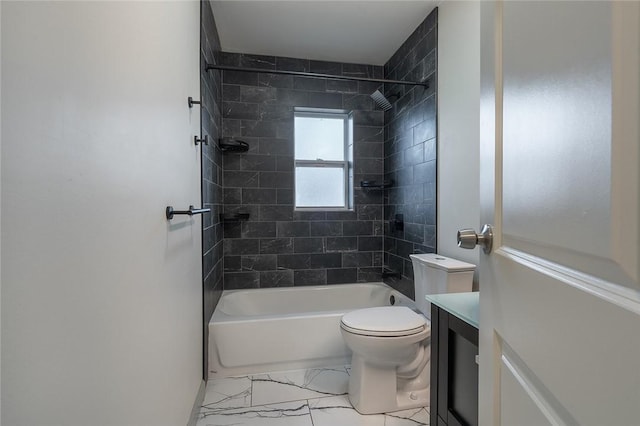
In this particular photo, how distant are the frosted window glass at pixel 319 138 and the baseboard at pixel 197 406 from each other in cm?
207

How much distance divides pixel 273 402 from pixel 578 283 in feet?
6.13

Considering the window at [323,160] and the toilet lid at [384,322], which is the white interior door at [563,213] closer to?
the toilet lid at [384,322]

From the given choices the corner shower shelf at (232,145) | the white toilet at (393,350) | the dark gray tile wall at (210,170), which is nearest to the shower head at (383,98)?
the corner shower shelf at (232,145)

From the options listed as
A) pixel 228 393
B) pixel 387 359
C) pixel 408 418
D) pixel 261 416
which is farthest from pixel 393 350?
pixel 228 393

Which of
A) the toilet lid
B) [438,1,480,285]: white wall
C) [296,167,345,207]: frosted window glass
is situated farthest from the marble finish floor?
[296,167,345,207]: frosted window glass

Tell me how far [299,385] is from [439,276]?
1.16 metres

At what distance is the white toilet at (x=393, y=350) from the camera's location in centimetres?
167

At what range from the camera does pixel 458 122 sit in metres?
1.95

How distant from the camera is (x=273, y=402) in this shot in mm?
1821

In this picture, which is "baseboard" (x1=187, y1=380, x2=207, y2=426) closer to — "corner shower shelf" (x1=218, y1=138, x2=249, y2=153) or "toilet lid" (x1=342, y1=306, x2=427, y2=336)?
"toilet lid" (x1=342, y1=306, x2=427, y2=336)

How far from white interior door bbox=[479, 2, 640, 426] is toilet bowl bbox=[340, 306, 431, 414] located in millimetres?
998

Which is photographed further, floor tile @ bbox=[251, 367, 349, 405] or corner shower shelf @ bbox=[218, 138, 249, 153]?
corner shower shelf @ bbox=[218, 138, 249, 153]

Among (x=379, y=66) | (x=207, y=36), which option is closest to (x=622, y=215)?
(x=207, y=36)

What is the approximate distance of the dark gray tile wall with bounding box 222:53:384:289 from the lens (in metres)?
2.81
